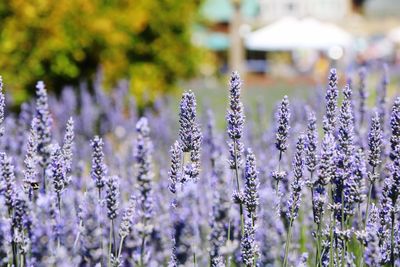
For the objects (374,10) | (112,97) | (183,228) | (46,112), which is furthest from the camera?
(374,10)

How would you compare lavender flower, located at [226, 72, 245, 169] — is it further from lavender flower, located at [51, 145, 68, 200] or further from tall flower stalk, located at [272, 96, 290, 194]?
lavender flower, located at [51, 145, 68, 200]

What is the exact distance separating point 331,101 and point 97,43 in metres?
8.53

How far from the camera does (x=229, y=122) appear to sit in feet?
9.43

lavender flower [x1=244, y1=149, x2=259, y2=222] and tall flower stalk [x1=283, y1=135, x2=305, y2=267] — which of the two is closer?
lavender flower [x1=244, y1=149, x2=259, y2=222]

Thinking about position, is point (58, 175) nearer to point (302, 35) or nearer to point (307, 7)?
point (302, 35)

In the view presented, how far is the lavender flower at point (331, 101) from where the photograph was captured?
9.56ft

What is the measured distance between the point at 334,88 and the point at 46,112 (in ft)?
3.55

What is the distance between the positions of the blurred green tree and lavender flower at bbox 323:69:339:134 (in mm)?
6612

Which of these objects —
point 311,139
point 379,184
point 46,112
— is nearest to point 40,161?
point 46,112

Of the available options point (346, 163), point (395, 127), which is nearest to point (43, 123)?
point (346, 163)

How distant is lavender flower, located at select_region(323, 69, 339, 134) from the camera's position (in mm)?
2914

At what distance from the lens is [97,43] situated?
11219 millimetres

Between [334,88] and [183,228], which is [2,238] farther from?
[334,88]

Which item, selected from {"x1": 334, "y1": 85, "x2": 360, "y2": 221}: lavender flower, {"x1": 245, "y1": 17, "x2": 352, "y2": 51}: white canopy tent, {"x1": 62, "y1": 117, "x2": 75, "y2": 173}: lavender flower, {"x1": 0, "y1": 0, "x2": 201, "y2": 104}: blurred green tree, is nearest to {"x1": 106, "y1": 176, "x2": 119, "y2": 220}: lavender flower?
{"x1": 62, "y1": 117, "x2": 75, "y2": 173}: lavender flower
